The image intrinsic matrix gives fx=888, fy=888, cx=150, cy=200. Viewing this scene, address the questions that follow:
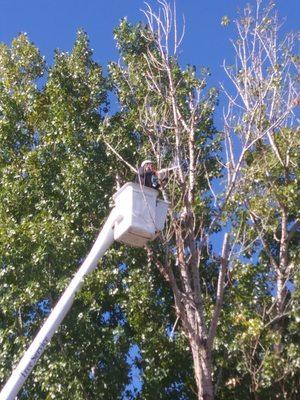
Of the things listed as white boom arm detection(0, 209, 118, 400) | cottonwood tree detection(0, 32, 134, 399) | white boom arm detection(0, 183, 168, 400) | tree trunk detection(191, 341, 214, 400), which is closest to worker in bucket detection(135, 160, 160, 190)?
white boom arm detection(0, 183, 168, 400)

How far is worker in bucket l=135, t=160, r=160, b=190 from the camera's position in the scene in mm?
7965

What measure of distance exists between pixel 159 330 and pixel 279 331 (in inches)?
59.7

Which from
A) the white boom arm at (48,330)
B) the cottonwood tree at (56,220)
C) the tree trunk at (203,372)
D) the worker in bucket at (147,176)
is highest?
the cottonwood tree at (56,220)

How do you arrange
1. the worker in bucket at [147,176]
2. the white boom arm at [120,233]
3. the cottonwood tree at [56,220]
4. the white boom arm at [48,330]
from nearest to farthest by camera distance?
the white boom arm at [48,330] < the white boom arm at [120,233] < the worker in bucket at [147,176] < the cottonwood tree at [56,220]

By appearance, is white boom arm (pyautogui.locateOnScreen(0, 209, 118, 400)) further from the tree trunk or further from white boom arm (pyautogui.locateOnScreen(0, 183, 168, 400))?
the tree trunk

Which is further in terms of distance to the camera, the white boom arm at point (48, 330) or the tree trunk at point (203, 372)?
the tree trunk at point (203, 372)

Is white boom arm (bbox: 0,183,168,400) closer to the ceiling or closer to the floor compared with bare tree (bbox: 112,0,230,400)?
closer to the floor

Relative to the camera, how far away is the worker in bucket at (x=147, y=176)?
7965mm

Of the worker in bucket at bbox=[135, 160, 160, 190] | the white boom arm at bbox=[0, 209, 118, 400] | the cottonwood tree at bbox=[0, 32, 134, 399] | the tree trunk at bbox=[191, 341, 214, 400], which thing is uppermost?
the cottonwood tree at bbox=[0, 32, 134, 399]

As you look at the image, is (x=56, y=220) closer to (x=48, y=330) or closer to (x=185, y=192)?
(x=185, y=192)

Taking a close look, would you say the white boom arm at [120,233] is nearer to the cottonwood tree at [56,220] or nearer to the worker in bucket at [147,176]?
the worker in bucket at [147,176]

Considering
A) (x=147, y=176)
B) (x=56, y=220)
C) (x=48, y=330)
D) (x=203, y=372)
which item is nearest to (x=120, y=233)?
(x=147, y=176)

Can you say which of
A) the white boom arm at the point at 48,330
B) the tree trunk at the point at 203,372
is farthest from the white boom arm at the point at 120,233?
the tree trunk at the point at 203,372

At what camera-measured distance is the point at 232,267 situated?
10977 millimetres
